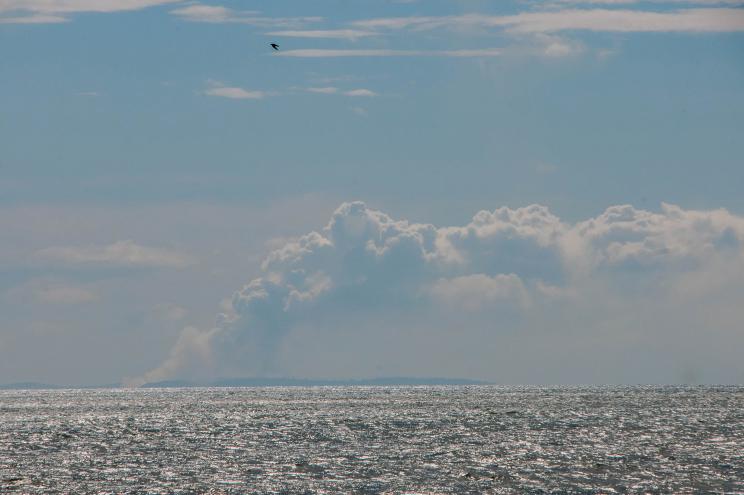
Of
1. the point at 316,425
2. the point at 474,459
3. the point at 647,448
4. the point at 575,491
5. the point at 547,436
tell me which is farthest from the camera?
the point at 316,425

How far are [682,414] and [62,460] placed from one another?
11023 centimetres

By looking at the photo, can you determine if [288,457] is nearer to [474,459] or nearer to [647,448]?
[474,459]

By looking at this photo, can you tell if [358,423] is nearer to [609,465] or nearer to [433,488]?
[609,465]

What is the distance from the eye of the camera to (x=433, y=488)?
73.0m

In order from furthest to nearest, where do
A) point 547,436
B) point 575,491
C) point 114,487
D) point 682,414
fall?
1. point 682,414
2. point 547,436
3. point 114,487
4. point 575,491

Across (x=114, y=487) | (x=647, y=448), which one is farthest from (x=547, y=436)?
(x=114, y=487)

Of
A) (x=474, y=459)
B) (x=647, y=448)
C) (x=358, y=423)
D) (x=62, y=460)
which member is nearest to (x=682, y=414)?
(x=358, y=423)

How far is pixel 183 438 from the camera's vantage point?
127 metres

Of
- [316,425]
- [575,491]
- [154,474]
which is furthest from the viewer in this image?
[316,425]

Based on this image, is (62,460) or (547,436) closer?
(62,460)

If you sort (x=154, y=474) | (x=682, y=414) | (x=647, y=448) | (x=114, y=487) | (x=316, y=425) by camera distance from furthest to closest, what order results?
(x=682, y=414)
(x=316, y=425)
(x=647, y=448)
(x=154, y=474)
(x=114, y=487)

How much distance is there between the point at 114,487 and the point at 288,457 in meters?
24.7

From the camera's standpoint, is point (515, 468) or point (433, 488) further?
point (515, 468)

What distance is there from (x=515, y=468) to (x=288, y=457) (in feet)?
75.2
